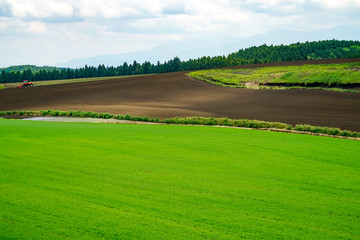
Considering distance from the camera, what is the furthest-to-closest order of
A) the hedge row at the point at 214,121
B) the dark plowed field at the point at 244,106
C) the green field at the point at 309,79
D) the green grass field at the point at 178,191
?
the green field at the point at 309,79 → the dark plowed field at the point at 244,106 → the hedge row at the point at 214,121 → the green grass field at the point at 178,191

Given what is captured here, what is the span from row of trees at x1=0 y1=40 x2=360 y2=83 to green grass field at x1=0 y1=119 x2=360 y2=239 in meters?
131

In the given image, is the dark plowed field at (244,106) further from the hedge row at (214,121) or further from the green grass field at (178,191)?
the green grass field at (178,191)

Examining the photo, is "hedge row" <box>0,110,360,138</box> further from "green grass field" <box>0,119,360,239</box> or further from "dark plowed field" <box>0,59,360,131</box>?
"green grass field" <box>0,119,360,239</box>

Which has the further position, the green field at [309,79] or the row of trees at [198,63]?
the row of trees at [198,63]

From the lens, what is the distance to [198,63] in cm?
15775

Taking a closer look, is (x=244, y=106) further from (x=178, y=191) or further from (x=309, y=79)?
(x=178, y=191)

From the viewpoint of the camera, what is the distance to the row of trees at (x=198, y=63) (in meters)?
149

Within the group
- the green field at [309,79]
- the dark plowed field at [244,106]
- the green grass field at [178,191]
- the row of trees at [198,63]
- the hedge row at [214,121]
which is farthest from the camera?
the row of trees at [198,63]

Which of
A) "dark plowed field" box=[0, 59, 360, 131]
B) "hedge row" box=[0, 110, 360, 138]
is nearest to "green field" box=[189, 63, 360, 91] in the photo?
"dark plowed field" box=[0, 59, 360, 131]

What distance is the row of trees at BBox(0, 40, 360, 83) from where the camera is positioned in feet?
490

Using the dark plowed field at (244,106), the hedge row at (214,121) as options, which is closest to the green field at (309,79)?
the dark plowed field at (244,106)

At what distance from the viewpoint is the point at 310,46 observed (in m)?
182

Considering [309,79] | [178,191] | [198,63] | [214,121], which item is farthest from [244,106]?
[198,63]

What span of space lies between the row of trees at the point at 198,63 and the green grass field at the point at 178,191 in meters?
131
